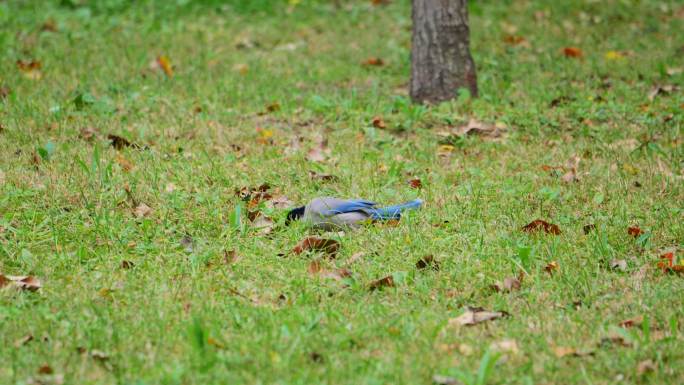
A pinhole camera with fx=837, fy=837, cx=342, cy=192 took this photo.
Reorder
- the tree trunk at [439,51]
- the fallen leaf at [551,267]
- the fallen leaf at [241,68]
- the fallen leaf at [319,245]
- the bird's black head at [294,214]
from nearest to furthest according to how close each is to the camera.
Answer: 1. the fallen leaf at [551,267]
2. the fallen leaf at [319,245]
3. the bird's black head at [294,214]
4. the tree trunk at [439,51]
5. the fallen leaf at [241,68]

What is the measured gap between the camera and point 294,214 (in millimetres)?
4480

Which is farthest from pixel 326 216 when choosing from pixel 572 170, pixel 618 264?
pixel 572 170

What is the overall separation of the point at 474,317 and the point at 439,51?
3.56 metres

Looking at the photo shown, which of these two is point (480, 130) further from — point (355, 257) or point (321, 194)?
point (355, 257)

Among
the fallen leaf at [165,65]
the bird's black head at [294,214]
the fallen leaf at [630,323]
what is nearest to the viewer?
the fallen leaf at [630,323]

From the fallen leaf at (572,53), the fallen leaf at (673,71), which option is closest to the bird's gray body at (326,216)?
the fallen leaf at (673,71)

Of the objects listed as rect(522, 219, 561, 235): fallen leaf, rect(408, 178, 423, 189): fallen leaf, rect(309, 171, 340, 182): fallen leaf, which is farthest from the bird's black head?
rect(522, 219, 561, 235): fallen leaf

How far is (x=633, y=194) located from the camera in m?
4.86

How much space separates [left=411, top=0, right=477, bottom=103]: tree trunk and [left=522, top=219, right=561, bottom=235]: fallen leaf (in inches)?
96.6

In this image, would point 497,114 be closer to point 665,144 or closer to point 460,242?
point 665,144

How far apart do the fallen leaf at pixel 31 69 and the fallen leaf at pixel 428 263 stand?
4.35m

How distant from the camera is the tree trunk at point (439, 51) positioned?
6617mm

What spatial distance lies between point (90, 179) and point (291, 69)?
3.15m

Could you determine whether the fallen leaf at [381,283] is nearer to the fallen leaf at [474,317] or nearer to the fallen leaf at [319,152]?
the fallen leaf at [474,317]
